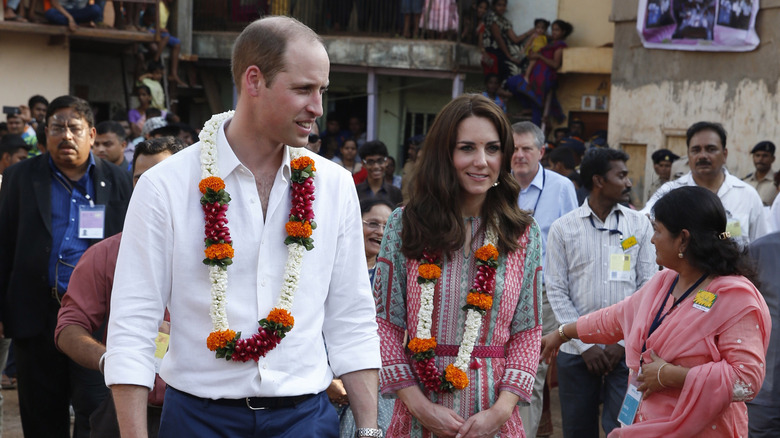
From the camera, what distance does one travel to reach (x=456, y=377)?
366 centimetres

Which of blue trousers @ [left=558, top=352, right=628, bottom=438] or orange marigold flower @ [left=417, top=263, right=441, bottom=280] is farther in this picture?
blue trousers @ [left=558, top=352, right=628, bottom=438]

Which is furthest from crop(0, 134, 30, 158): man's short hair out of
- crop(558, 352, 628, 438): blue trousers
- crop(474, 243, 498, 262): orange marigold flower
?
crop(474, 243, 498, 262): orange marigold flower

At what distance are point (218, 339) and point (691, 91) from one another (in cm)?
1352

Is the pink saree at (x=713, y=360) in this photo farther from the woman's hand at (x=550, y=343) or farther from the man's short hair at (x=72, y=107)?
the man's short hair at (x=72, y=107)

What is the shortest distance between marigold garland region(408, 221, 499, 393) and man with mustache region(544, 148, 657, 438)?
2259 millimetres

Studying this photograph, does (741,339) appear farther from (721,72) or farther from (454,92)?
(454,92)

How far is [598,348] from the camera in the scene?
573 cm

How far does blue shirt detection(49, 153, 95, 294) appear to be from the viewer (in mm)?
5668

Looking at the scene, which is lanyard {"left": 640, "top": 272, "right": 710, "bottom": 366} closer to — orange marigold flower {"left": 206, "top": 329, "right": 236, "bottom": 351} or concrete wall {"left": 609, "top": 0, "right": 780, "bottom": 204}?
orange marigold flower {"left": 206, "top": 329, "right": 236, "bottom": 351}

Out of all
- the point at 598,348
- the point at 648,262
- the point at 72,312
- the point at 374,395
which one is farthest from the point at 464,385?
the point at 648,262

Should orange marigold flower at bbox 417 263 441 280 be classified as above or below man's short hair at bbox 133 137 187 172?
below

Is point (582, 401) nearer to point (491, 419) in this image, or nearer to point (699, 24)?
point (491, 419)

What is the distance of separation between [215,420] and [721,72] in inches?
528

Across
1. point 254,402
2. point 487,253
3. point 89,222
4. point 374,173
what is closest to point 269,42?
point 254,402
